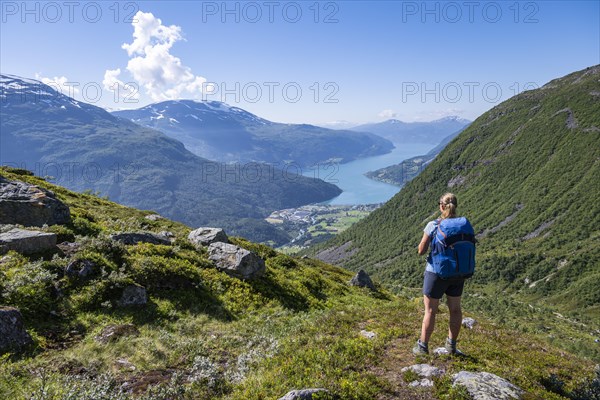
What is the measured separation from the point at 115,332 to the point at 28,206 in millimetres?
11422

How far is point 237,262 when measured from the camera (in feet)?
58.5

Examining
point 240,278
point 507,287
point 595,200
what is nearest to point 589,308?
point 507,287

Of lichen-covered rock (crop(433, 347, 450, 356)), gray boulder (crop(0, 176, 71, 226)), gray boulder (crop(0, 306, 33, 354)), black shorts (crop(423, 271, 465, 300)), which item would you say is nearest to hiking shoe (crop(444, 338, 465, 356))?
lichen-covered rock (crop(433, 347, 450, 356))

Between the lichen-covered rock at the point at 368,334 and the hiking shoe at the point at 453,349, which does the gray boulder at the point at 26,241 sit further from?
the hiking shoe at the point at 453,349

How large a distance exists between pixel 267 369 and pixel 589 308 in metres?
171

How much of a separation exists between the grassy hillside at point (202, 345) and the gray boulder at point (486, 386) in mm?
254

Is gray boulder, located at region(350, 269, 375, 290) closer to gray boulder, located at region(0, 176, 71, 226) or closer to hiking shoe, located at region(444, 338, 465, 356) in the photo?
hiking shoe, located at region(444, 338, 465, 356)

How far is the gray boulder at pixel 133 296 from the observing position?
12.2 metres

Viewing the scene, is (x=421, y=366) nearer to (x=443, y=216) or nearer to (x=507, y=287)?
(x=443, y=216)

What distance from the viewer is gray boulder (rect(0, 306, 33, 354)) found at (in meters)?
8.52

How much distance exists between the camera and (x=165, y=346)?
9.80m

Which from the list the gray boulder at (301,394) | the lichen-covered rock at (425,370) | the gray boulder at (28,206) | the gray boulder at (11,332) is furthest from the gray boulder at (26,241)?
the lichen-covered rock at (425,370)

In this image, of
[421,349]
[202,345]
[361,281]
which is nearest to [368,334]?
[421,349]

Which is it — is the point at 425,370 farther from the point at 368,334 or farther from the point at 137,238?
the point at 137,238
